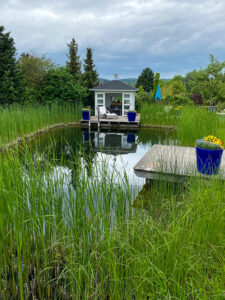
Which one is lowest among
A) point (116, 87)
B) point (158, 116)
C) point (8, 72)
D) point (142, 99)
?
point (158, 116)

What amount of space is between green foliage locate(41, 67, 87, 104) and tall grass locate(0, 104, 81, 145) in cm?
104

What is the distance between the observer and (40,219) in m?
1.77

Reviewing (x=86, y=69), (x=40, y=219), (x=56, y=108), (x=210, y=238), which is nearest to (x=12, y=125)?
(x=56, y=108)

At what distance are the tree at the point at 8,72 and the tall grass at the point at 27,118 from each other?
3235 mm

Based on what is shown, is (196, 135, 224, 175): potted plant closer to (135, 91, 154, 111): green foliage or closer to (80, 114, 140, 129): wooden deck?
(80, 114, 140, 129): wooden deck

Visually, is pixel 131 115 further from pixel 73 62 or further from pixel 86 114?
pixel 73 62

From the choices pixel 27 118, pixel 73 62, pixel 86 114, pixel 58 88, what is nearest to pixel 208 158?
pixel 27 118

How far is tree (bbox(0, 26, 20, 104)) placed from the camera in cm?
1336

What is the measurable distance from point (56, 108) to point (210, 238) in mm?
10795

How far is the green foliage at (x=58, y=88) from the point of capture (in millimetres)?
14055

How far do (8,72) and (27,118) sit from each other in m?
6.28

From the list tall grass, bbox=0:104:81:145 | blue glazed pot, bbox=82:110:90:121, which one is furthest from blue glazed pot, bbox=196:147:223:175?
blue glazed pot, bbox=82:110:90:121

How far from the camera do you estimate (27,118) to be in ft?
28.0

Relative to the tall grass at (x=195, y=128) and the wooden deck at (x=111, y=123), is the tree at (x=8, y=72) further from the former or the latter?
the tall grass at (x=195, y=128)
